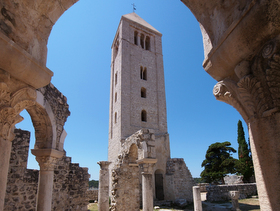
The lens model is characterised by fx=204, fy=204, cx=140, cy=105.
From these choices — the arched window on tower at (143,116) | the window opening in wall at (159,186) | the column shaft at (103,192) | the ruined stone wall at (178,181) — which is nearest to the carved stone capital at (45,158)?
the column shaft at (103,192)

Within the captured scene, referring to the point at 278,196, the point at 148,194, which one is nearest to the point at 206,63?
the point at 278,196

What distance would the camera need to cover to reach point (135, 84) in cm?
2133

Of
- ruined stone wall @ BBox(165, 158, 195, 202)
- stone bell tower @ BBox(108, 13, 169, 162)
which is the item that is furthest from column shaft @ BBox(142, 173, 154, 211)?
stone bell tower @ BBox(108, 13, 169, 162)

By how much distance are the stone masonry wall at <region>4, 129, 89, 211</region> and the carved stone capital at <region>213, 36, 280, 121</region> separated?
6.74 meters

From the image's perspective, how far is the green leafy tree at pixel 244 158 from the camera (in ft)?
76.6

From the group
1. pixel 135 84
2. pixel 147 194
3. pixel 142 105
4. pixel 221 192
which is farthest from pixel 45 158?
pixel 135 84

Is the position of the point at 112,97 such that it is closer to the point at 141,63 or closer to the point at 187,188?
the point at 141,63

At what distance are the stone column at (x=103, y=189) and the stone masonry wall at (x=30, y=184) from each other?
2206 millimetres

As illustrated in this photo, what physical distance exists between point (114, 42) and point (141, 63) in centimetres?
550

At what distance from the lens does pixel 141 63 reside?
74.4 ft

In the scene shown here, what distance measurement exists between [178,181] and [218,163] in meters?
10.5

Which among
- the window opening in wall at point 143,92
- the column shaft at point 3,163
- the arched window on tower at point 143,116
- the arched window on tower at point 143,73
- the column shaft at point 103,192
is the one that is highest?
the arched window on tower at point 143,73

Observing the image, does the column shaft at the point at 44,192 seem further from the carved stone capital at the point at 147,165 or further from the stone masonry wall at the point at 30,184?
the carved stone capital at the point at 147,165

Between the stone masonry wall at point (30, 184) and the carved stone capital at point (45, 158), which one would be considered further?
the stone masonry wall at point (30, 184)
